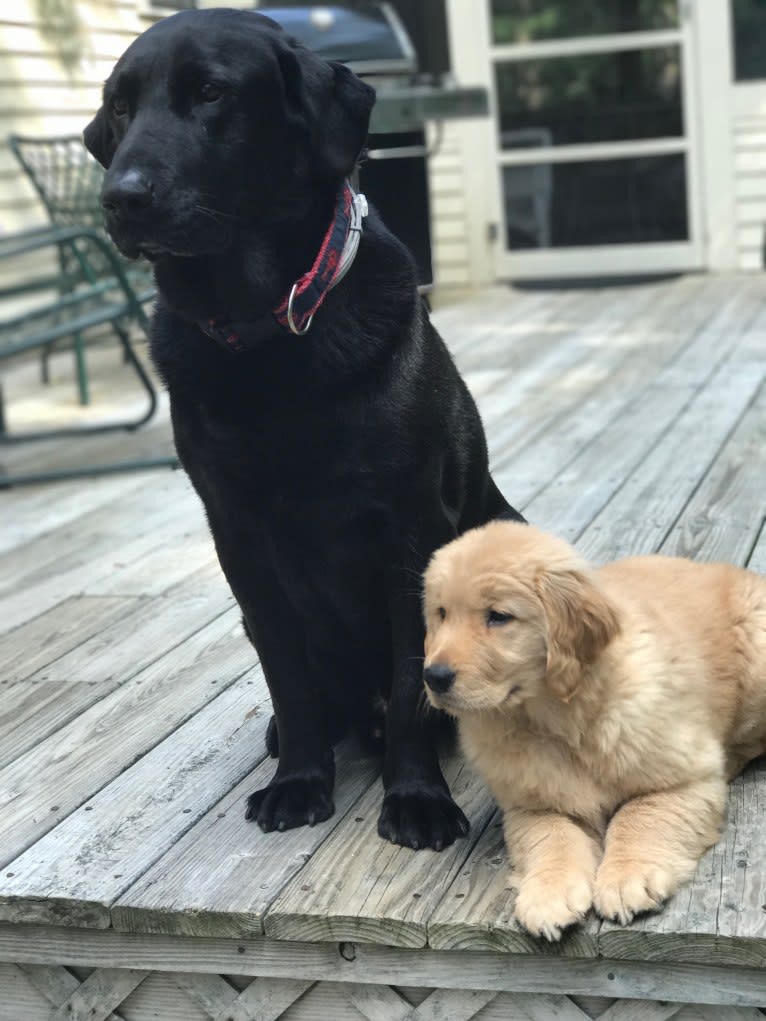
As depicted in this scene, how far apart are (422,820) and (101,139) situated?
128 cm

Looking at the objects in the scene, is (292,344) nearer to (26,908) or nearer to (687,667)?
(687,667)

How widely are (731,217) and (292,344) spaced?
7.43m

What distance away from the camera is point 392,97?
6.63 meters

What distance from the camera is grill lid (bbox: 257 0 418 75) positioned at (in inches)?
286

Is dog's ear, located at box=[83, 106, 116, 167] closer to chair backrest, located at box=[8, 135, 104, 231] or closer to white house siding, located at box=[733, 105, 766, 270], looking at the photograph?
chair backrest, located at box=[8, 135, 104, 231]

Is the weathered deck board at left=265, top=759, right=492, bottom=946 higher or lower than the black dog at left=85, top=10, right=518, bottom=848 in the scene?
lower

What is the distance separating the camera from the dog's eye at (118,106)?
232cm

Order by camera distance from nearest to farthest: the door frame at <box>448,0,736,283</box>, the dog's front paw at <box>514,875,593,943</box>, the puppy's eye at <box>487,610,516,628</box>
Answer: the dog's front paw at <box>514,875,593,943</box>, the puppy's eye at <box>487,610,516,628</box>, the door frame at <box>448,0,736,283</box>

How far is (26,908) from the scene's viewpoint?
2266 millimetres

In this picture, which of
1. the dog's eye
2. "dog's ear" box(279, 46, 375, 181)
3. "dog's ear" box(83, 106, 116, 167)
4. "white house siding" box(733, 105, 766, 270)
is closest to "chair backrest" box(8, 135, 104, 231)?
"white house siding" box(733, 105, 766, 270)

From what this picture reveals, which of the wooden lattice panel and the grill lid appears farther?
the grill lid

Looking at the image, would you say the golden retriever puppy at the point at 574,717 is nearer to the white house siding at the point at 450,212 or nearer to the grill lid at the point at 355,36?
the grill lid at the point at 355,36

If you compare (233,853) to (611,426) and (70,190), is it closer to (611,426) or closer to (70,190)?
(611,426)

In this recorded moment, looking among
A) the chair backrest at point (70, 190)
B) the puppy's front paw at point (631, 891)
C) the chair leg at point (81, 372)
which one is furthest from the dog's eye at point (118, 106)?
the chair backrest at point (70, 190)
